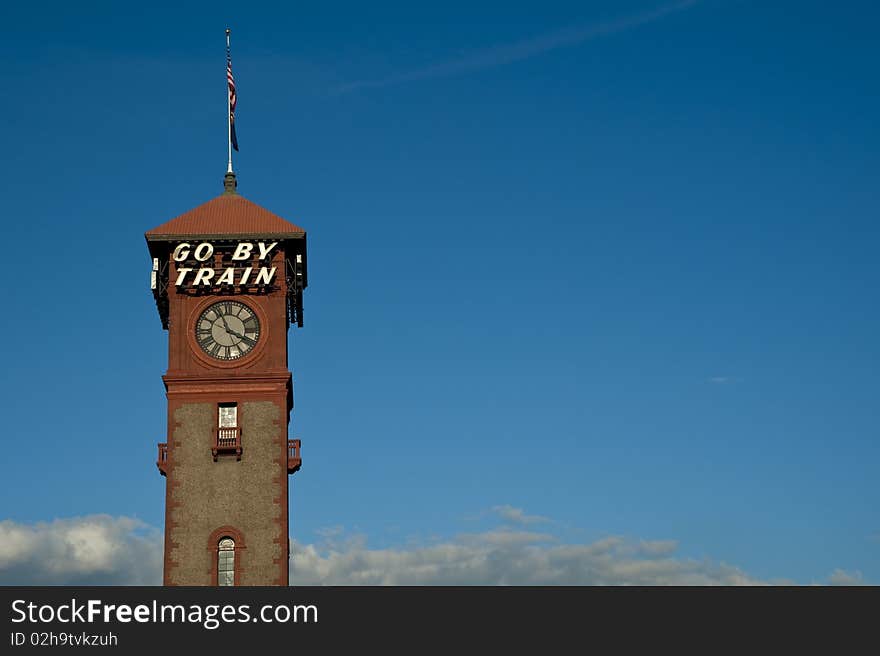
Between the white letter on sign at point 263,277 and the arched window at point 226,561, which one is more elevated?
the white letter on sign at point 263,277

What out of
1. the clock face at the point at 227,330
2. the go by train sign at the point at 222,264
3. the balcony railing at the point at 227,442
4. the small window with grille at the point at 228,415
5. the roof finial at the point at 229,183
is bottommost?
the balcony railing at the point at 227,442

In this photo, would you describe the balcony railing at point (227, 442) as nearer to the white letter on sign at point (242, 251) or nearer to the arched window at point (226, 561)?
the arched window at point (226, 561)

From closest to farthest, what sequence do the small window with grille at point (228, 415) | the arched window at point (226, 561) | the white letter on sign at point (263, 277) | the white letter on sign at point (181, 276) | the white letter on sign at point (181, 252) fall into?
the arched window at point (226, 561) → the small window with grille at point (228, 415) → the white letter on sign at point (263, 277) → the white letter on sign at point (181, 276) → the white letter on sign at point (181, 252)

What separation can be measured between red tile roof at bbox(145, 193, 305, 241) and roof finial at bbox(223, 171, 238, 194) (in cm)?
185

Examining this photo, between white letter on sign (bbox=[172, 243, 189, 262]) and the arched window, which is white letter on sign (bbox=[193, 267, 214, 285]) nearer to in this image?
white letter on sign (bbox=[172, 243, 189, 262])

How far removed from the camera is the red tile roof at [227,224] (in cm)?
8662

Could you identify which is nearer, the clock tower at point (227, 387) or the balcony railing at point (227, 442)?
the clock tower at point (227, 387)

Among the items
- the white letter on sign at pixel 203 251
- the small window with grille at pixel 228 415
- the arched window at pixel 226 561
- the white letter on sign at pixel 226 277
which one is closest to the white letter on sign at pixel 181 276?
the white letter on sign at pixel 203 251

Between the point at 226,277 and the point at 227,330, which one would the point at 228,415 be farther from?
the point at 226,277

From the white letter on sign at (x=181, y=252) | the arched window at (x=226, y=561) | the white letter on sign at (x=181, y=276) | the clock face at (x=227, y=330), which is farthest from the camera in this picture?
the white letter on sign at (x=181, y=252)

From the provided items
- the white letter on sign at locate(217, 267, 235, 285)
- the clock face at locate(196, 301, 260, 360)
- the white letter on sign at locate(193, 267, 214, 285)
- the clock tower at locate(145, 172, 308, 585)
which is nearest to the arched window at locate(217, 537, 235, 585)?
the clock tower at locate(145, 172, 308, 585)

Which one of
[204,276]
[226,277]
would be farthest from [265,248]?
[204,276]

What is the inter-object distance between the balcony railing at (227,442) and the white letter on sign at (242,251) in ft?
32.1
